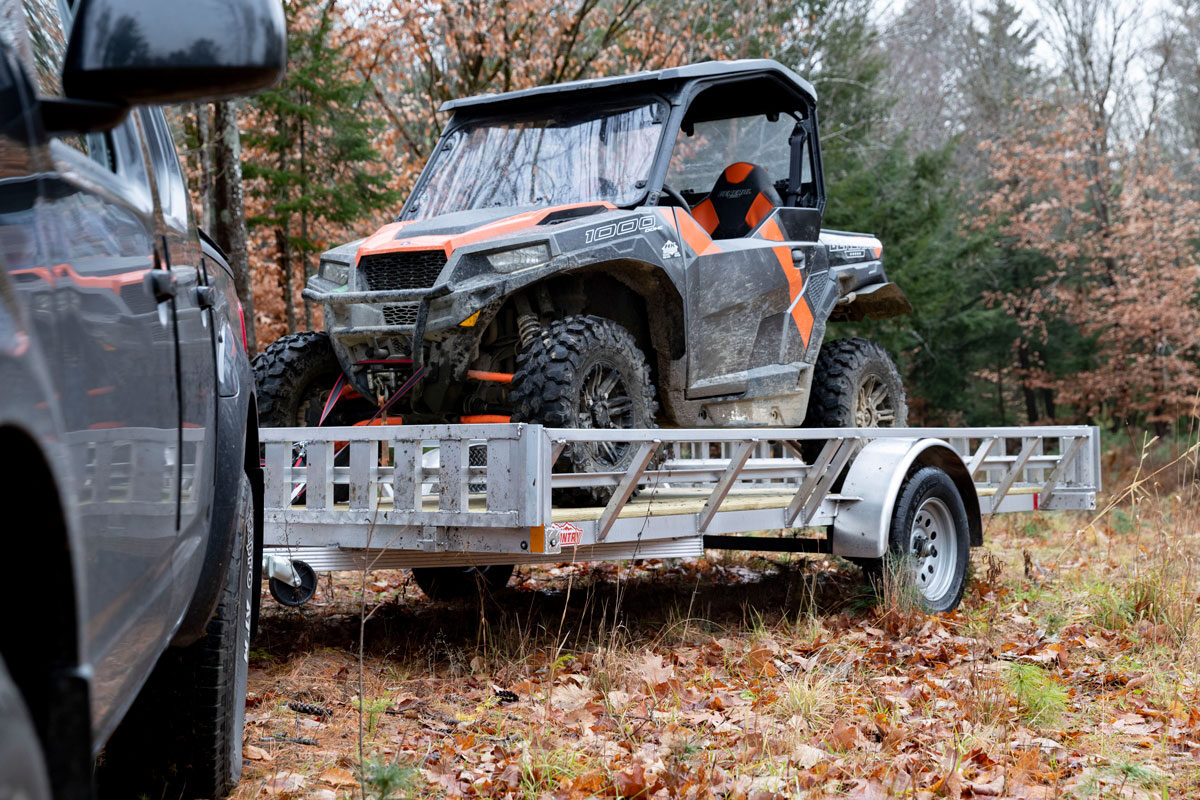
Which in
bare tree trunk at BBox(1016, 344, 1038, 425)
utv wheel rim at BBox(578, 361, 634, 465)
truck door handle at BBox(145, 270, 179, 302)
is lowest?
bare tree trunk at BBox(1016, 344, 1038, 425)

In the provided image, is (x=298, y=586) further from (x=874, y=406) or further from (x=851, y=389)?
(x=874, y=406)

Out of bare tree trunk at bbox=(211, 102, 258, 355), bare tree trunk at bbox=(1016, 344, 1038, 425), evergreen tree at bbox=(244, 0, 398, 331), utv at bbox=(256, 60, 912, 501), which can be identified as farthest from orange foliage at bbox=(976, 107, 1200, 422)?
bare tree trunk at bbox=(211, 102, 258, 355)

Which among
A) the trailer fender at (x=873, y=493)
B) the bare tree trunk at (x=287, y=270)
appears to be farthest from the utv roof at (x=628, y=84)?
the bare tree trunk at (x=287, y=270)

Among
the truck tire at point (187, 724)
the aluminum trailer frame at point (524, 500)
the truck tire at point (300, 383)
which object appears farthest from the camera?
the truck tire at point (300, 383)

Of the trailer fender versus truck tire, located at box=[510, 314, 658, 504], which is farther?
the trailer fender

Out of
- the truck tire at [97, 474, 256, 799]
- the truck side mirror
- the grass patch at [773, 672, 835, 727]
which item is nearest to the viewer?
the truck side mirror

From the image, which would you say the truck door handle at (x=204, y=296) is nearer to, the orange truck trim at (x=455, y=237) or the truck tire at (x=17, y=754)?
the truck tire at (x=17, y=754)

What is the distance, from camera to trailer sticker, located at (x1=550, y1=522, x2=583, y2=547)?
14.2 ft

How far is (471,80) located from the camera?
633 inches

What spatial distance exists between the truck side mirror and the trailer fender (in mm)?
4579

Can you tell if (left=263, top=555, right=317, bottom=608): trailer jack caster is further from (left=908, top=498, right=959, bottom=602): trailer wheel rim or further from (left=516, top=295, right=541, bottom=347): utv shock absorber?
(left=908, top=498, right=959, bottom=602): trailer wheel rim

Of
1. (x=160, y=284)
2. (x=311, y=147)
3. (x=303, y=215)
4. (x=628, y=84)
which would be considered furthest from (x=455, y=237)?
(x=311, y=147)

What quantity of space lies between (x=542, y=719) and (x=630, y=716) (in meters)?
0.30

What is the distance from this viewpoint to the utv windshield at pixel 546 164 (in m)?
6.35
